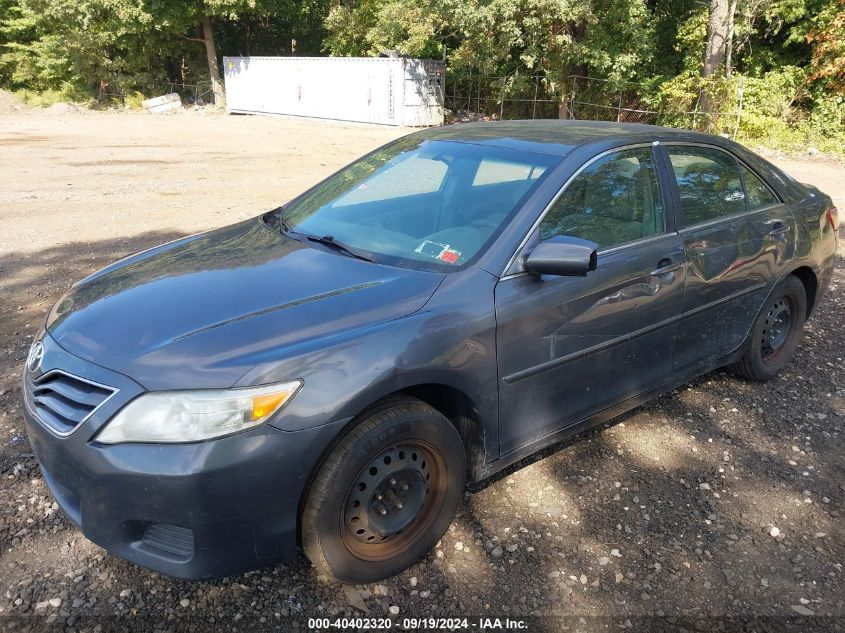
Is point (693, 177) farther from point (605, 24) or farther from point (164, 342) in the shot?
point (605, 24)

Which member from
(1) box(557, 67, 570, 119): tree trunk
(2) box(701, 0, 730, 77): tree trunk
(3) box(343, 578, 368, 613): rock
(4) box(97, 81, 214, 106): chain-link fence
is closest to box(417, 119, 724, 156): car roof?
(3) box(343, 578, 368, 613): rock

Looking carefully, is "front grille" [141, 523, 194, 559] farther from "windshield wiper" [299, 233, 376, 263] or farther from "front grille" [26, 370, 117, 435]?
"windshield wiper" [299, 233, 376, 263]

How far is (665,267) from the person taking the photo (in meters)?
3.31

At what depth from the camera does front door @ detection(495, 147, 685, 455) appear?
9.15 feet

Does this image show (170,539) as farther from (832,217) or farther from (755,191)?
(832,217)

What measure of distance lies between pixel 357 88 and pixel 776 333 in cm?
2386

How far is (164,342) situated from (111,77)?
40.9 meters

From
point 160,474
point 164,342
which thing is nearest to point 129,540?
point 160,474

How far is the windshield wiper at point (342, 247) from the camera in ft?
9.58

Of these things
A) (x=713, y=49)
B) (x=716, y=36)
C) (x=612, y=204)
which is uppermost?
(x=716, y=36)

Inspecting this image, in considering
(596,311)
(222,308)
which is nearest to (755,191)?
(596,311)

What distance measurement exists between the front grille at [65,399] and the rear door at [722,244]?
9.11 ft

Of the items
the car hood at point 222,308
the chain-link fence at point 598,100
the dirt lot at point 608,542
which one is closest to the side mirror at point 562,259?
the car hood at point 222,308

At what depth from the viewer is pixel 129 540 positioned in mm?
2238
